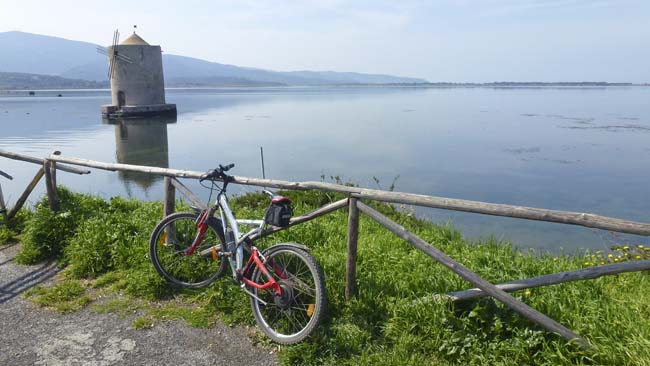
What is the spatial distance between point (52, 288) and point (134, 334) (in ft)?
6.51

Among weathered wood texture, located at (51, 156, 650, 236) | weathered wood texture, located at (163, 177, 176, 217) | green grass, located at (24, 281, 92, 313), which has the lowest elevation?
green grass, located at (24, 281, 92, 313)

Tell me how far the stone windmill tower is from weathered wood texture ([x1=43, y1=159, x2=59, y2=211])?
197 ft

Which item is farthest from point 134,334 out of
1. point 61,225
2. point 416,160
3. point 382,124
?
point 382,124

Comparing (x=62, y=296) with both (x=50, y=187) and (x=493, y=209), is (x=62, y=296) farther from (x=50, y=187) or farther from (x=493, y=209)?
(x=493, y=209)

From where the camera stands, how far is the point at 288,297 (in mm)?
4793

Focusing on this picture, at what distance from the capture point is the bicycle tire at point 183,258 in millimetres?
6023

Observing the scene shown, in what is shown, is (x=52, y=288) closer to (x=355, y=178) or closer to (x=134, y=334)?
(x=134, y=334)

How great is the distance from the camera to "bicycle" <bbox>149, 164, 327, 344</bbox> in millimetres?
4754

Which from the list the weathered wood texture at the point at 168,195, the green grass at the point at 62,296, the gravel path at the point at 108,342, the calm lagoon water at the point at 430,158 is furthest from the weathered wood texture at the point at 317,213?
the calm lagoon water at the point at 430,158

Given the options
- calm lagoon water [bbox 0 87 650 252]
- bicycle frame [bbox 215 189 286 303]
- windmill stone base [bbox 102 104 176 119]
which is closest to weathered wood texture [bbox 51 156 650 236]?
bicycle frame [bbox 215 189 286 303]

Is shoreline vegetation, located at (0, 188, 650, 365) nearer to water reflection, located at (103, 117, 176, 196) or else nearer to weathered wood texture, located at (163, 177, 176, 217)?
weathered wood texture, located at (163, 177, 176, 217)

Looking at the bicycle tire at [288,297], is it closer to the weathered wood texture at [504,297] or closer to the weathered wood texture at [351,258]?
the weathered wood texture at [351,258]

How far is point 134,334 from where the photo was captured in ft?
16.9

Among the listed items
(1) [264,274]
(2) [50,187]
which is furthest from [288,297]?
(2) [50,187]
